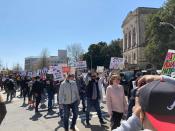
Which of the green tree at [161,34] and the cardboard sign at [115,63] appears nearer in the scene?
the cardboard sign at [115,63]

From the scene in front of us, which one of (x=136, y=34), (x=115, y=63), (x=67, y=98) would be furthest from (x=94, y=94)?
(x=136, y=34)

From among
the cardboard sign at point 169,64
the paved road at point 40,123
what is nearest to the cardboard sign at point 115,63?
the paved road at point 40,123

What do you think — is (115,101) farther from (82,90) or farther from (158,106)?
(158,106)

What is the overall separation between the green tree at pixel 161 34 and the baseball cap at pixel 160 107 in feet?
163

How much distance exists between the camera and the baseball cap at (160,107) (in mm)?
1334

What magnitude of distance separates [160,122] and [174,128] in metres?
0.06

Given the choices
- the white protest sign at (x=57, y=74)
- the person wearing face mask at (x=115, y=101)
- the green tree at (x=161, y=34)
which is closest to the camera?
the person wearing face mask at (x=115, y=101)

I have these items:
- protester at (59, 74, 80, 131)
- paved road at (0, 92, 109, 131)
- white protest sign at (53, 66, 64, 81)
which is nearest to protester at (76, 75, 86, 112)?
paved road at (0, 92, 109, 131)

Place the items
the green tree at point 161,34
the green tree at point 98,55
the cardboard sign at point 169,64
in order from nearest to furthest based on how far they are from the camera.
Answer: the cardboard sign at point 169,64 → the green tree at point 161,34 → the green tree at point 98,55

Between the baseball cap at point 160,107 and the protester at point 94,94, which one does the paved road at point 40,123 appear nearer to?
the protester at point 94,94

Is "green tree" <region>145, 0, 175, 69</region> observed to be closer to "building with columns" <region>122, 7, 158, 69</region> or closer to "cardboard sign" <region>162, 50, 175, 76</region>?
"building with columns" <region>122, 7, 158, 69</region>

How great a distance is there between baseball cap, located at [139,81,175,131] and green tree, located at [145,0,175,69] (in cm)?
4962

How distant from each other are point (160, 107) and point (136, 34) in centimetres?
9352

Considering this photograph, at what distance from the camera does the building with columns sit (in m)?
91.4
